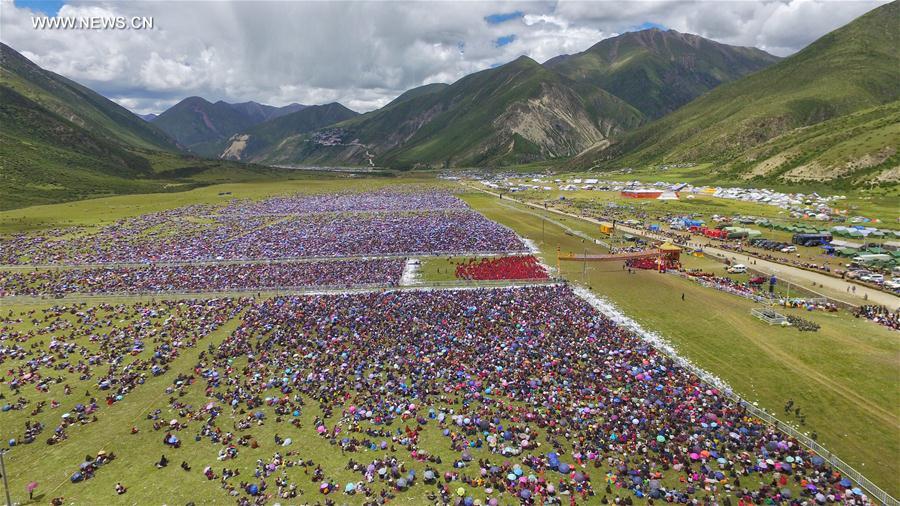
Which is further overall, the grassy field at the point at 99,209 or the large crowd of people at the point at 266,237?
the grassy field at the point at 99,209

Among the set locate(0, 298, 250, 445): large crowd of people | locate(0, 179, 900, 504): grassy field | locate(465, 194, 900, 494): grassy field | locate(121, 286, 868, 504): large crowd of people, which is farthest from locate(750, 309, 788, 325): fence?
locate(0, 298, 250, 445): large crowd of people

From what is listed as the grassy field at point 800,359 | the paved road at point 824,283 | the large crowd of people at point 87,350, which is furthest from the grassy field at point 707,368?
the paved road at point 824,283

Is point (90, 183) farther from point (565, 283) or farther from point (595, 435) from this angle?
point (595, 435)

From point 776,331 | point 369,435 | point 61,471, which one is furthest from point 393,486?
point 776,331

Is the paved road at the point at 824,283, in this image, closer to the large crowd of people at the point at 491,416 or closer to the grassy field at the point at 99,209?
the large crowd of people at the point at 491,416

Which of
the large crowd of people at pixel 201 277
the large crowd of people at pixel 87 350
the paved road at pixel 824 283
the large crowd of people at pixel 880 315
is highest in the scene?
the paved road at pixel 824 283

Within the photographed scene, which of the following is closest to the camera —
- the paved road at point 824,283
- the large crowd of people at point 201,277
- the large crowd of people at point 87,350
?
the large crowd of people at point 87,350
